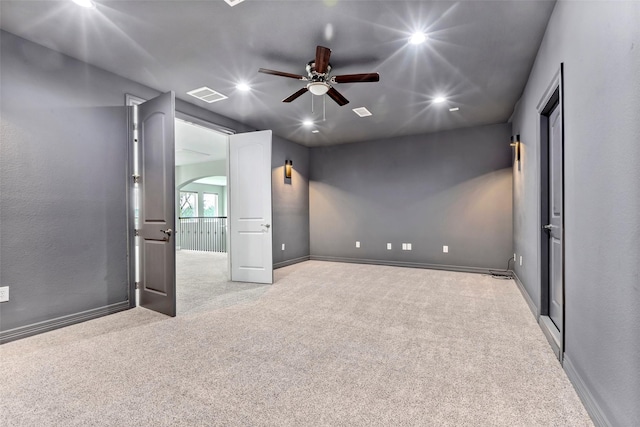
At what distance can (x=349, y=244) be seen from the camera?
21.4 feet

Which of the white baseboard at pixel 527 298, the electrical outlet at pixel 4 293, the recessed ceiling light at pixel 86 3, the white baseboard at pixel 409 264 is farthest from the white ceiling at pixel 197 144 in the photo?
the white baseboard at pixel 527 298

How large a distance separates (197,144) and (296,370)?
6.53 meters

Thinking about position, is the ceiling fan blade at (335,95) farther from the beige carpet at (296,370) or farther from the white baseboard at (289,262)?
the white baseboard at (289,262)

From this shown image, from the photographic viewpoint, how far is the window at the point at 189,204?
13.0m

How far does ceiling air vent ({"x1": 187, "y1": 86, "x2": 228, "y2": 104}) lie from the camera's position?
3.78 meters

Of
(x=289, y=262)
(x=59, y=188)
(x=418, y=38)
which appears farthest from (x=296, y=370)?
(x=289, y=262)

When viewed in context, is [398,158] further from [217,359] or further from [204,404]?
[204,404]

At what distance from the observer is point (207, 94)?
3910mm

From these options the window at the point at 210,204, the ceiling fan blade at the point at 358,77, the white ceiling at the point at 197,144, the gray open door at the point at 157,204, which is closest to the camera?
the ceiling fan blade at the point at 358,77

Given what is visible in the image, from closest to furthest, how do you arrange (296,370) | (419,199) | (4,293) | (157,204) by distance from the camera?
1. (296,370)
2. (4,293)
3. (157,204)
4. (419,199)

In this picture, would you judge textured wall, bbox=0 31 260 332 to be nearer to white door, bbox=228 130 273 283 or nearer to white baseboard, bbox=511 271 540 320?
white door, bbox=228 130 273 283

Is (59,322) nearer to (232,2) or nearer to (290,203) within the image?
(232,2)

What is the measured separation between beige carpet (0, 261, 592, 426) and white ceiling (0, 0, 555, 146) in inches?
102

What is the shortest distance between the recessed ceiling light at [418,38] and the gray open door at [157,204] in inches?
93.1
